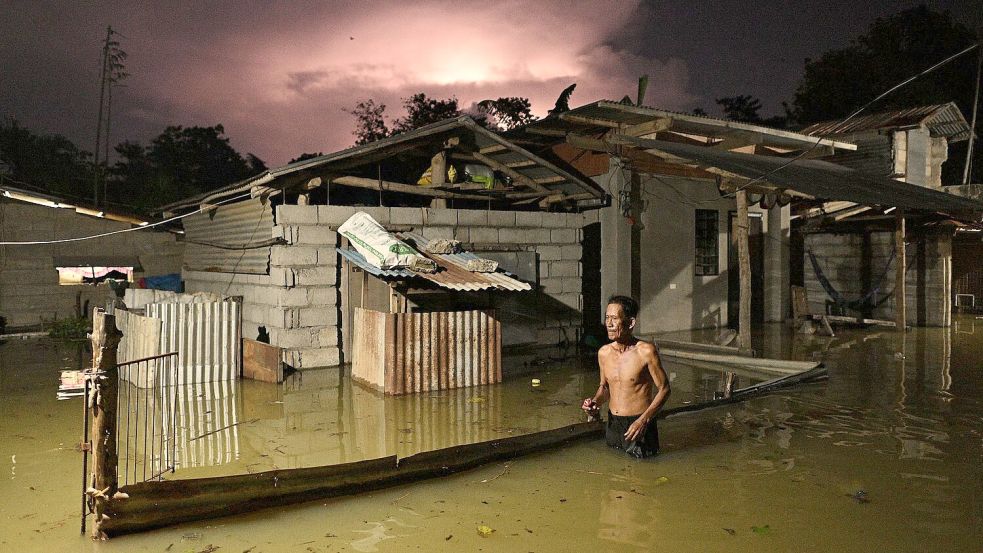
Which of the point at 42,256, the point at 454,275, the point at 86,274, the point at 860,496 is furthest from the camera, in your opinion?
the point at 86,274

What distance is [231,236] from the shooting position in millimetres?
13953

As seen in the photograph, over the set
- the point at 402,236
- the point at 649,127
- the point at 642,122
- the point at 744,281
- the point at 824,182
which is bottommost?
the point at 744,281

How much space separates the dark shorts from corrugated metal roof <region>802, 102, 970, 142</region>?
1766 centimetres

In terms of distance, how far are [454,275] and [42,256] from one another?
13563 millimetres

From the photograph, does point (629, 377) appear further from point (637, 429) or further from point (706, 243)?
point (706, 243)

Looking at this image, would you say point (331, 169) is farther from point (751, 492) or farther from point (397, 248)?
point (751, 492)

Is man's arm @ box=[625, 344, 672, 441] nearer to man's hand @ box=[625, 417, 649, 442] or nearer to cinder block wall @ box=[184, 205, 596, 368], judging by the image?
man's hand @ box=[625, 417, 649, 442]

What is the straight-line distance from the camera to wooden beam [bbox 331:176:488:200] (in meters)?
12.1

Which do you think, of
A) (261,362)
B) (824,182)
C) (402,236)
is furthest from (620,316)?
(824,182)

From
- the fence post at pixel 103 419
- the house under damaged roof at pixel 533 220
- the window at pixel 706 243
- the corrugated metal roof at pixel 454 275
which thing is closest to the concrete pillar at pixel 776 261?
the house under damaged roof at pixel 533 220

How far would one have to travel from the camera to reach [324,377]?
10844 millimetres

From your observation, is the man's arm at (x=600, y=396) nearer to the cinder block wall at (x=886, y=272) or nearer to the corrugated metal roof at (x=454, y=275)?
the corrugated metal roof at (x=454, y=275)

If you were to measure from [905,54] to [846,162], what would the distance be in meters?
17.4

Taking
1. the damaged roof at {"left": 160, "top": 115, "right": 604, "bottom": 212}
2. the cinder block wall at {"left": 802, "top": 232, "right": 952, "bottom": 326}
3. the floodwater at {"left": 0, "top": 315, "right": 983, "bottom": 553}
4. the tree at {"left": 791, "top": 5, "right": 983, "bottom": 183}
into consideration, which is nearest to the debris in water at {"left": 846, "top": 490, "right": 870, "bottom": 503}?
the floodwater at {"left": 0, "top": 315, "right": 983, "bottom": 553}
